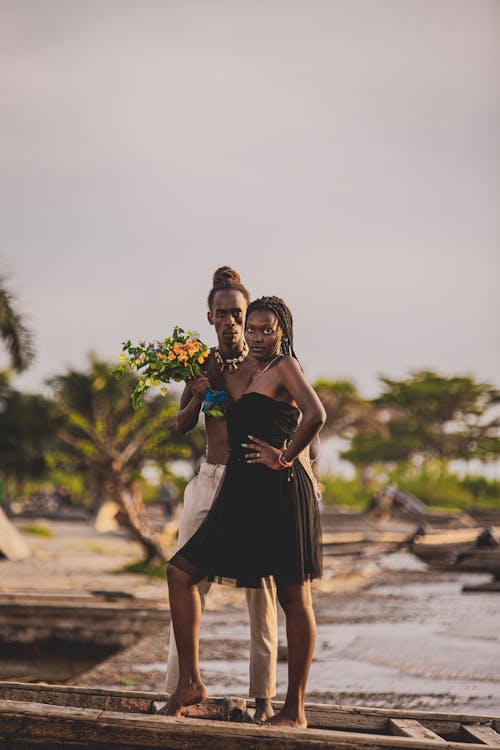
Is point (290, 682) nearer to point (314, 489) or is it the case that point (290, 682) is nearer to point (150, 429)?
point (314, 489)

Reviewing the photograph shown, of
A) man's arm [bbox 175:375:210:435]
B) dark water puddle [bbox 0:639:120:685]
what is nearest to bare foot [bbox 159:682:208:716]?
man's arm [bbox 175:375:210:435]

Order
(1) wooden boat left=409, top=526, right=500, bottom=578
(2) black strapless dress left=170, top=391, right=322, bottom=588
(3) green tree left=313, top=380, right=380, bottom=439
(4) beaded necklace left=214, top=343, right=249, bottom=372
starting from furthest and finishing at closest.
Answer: (3) green tree left=313, top=380, right=380, bottom=439
(1) wooden boat left=409, top=526, right=500, bottom=578
(4) beaded necklace left=214, top=343, right=249, bottom=372
(2) black strapless dress left=170, top=391, right=322, bottom=588

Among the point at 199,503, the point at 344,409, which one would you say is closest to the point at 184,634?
the point at 199,503

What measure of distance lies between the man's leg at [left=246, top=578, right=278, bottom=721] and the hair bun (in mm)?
1376

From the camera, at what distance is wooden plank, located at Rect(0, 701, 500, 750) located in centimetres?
368

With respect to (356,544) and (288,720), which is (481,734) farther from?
(356,544)

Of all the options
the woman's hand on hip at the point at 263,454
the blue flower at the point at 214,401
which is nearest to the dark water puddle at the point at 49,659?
the blue flower at the point at 214,401

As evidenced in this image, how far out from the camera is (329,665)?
8.39m

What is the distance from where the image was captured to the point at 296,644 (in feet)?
13.5

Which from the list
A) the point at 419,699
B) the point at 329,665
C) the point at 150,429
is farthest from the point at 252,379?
the point at 150,429

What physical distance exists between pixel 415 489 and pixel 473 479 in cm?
480

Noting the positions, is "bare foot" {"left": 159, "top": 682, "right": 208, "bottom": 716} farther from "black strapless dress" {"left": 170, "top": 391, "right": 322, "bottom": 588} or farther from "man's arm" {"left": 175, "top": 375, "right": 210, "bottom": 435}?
"man's arm" {"left": 175, "top": 375, "right": 210, "bottom": 435}

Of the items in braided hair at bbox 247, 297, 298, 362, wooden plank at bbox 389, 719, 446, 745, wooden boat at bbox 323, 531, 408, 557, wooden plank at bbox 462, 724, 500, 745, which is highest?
braided hair at bbox 247, 297, 298, 362

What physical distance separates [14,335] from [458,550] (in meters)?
9.67
